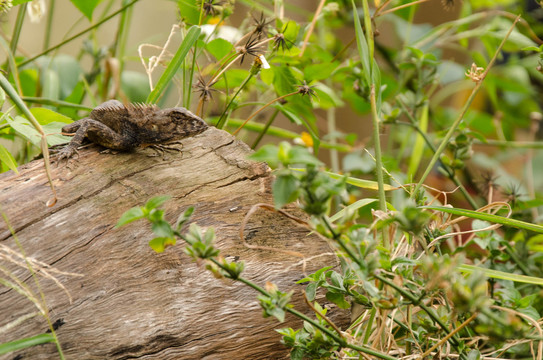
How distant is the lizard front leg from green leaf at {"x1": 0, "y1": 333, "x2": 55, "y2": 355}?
44 cm

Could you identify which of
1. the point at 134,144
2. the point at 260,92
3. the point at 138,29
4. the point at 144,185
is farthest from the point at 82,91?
the point at 138,29

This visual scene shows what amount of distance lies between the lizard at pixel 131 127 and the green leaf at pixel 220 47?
23 cm

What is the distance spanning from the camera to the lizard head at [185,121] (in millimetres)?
1213

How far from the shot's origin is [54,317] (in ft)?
2.99

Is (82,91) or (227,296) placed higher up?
(82,91)

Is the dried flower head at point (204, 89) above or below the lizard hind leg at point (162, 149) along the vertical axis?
above

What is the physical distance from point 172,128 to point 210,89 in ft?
0.54

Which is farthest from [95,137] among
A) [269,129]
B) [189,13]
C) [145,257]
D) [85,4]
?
[269,129]

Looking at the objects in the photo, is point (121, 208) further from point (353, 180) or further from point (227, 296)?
point (353, 180)

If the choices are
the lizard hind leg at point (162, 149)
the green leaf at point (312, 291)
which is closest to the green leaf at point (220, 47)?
the lizard hind leg at point (162, 149)

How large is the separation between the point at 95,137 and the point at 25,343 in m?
0.55

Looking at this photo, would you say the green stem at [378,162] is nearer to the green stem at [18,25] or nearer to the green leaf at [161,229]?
the green leaf at [161,229]

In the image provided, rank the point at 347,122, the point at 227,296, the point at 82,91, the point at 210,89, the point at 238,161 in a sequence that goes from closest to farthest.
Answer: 1. the point at 227,296
2. the point at 238,161
3. the point at 210,89
4. the point at 82,91
5. the point at 347,122

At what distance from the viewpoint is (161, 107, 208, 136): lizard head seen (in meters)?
1.21
